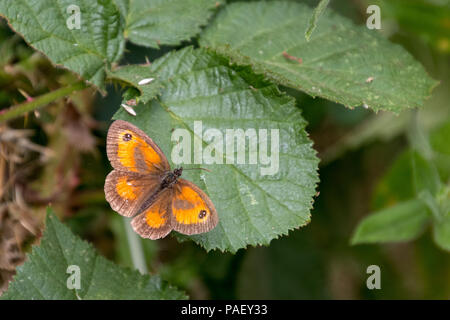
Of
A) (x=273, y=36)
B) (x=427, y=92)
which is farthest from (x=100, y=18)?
(x=427, y=92)

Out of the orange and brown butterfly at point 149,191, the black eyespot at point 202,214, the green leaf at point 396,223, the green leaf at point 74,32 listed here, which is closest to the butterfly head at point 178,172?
the orange and brown butterfly at point 149,191

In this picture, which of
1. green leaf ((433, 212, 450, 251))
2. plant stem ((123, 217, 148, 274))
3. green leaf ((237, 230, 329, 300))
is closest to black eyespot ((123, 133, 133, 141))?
plant stem ((123, 217, 148, 274))

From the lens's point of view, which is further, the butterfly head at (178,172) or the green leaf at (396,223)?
the green leaf at (396,223)

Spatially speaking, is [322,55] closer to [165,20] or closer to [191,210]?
[165,20]

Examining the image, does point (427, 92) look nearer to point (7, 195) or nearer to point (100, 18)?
point (100, 18)

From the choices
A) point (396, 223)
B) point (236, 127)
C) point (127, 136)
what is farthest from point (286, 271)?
point (127, 136)

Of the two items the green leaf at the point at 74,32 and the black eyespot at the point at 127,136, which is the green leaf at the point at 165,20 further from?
the black eyespot at the point at 127,136
